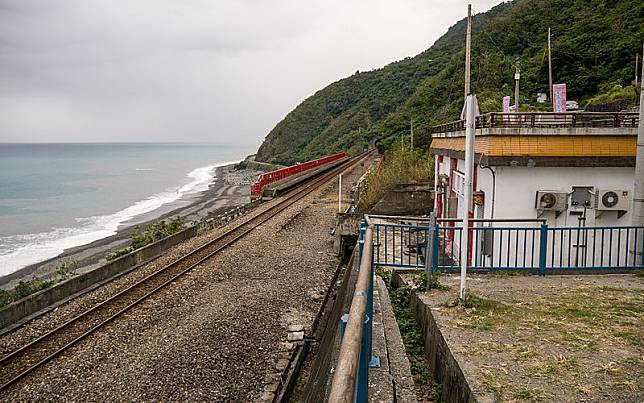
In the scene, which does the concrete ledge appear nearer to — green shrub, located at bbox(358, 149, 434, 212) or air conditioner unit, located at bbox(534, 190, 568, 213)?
air conditioner unit, located at bbox(534, 190, 568, 213)

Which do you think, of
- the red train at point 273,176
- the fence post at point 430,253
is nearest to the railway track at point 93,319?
the fence post at point 430,253

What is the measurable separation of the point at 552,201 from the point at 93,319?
8640 mm

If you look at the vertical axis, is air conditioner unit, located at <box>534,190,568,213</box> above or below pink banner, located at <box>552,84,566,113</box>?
below

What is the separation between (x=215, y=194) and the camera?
55156 millimetres

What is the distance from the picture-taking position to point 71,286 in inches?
471

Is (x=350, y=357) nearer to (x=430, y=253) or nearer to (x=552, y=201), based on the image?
(x=430, y=253)

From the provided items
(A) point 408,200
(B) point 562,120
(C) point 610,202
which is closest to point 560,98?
(B) point 562,120

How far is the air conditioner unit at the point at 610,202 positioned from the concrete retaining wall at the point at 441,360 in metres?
4.37

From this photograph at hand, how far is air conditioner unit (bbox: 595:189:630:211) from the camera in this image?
30.7 ft

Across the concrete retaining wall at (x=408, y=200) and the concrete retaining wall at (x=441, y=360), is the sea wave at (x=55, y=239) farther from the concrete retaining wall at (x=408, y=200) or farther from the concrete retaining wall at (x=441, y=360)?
the concrete retaining wall at (x=441, y=360)

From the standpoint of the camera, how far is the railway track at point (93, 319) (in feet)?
26.5

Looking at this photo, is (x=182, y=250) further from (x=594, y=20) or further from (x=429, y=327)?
(x=594, y=20)

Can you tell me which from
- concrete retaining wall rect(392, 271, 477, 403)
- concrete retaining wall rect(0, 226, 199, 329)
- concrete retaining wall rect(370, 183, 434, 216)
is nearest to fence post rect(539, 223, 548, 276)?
concrete retaining wall rect(392, 271, 477, 403)

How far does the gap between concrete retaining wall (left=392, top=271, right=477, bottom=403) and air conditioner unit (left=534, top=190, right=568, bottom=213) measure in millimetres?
3604
